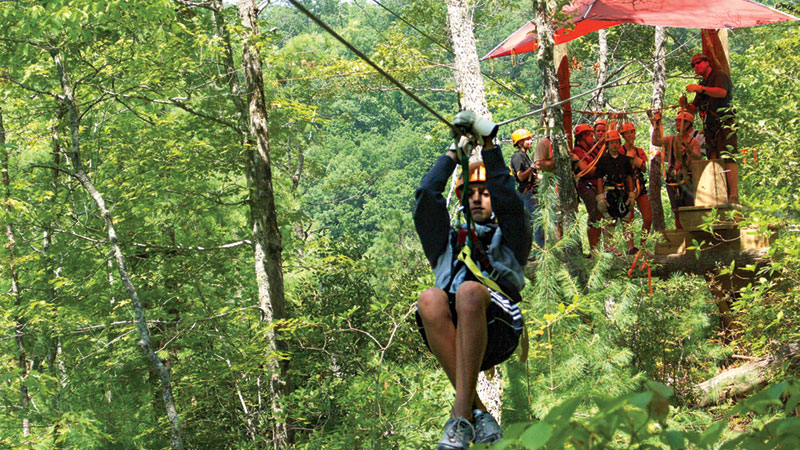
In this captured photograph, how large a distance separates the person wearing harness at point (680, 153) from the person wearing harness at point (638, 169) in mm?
290

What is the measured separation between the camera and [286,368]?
9195 millimetres

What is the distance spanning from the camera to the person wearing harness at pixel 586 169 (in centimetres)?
748

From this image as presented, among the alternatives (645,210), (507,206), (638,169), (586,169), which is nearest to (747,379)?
(645,210)

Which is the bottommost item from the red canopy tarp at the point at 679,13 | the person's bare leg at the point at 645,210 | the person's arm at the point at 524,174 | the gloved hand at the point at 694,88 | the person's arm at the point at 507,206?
the person's bare leg at the point at 645,210

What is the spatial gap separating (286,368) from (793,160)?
6.03 meters

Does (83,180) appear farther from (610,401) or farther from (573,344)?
(610,401)

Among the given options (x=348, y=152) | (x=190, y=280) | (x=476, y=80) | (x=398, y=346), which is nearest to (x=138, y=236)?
(x=190, y=280)

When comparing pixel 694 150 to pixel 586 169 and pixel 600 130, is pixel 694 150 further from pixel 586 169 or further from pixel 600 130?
pixel 586 169

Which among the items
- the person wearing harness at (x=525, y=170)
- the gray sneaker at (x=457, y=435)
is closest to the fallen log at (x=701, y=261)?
the person wearing harness at (x=525, y=170)

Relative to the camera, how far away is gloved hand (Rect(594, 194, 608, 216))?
742 cm

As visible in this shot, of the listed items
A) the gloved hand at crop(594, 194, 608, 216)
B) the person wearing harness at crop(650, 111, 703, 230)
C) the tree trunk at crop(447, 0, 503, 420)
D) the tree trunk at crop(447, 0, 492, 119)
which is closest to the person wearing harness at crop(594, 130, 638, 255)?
the gloved hand at crop(594, 194, 608, 216)

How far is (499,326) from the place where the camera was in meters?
3.47

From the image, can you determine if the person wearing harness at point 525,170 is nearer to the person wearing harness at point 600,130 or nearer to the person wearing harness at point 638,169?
the person wearing harness at point 600,130

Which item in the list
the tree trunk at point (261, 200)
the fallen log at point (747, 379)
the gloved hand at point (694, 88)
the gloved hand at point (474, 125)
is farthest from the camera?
the tree trunk at point (261, 200)
